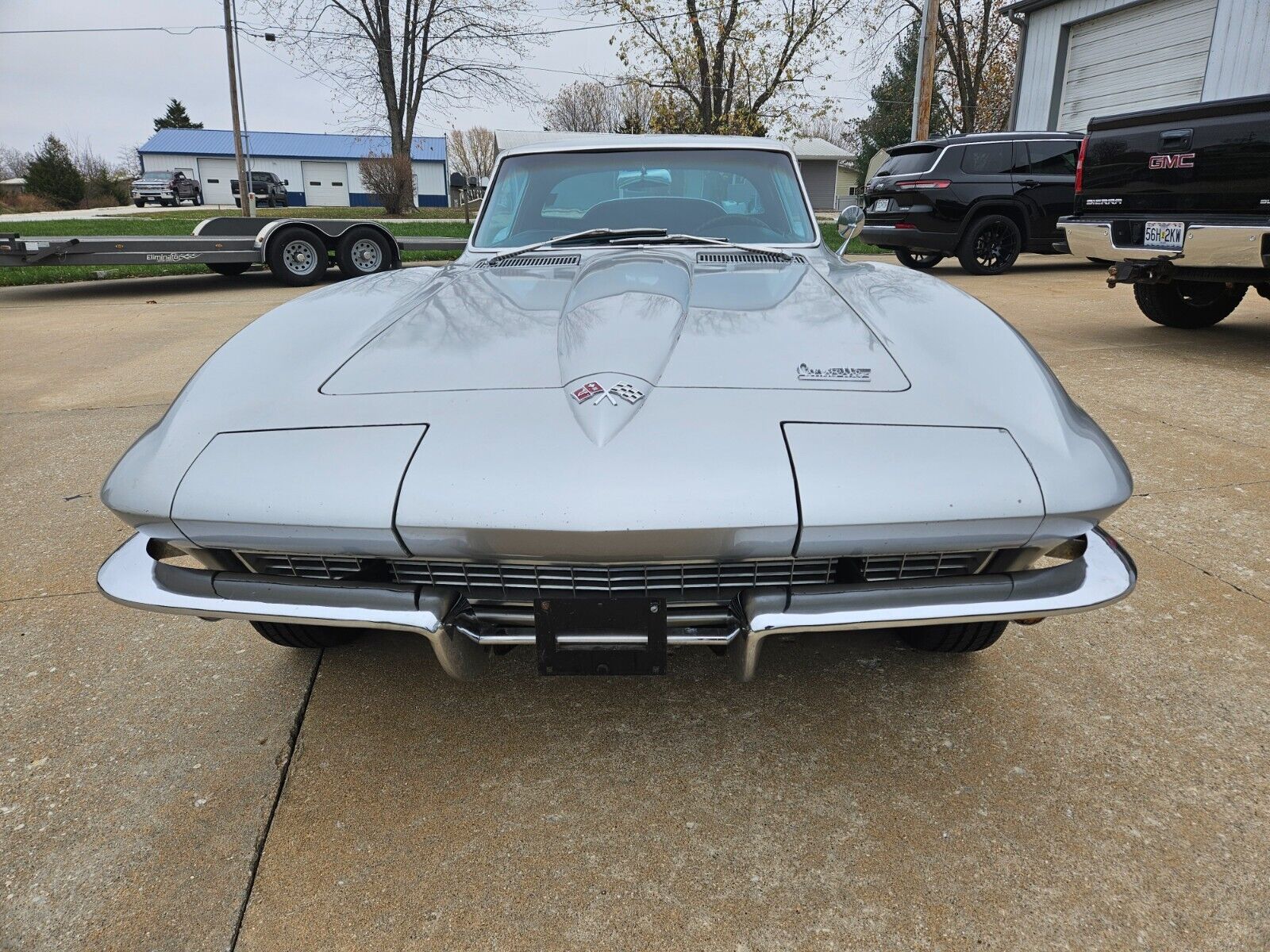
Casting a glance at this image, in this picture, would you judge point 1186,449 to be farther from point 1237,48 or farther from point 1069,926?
point 1237,48

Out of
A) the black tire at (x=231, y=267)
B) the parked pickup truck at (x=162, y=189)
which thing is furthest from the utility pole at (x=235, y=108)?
the parked pickup truck at (x=162, y=189)

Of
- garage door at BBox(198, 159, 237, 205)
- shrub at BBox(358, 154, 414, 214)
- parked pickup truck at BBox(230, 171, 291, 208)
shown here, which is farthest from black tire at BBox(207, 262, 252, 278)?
garage door at BBox(198, 159, 237, 205)

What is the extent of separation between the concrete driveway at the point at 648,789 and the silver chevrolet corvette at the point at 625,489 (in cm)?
36

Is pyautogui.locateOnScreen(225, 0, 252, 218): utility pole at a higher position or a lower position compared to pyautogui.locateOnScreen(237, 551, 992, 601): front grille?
higher

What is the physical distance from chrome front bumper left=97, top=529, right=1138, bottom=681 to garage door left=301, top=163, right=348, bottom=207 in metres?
58.2

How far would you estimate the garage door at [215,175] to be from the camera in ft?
174

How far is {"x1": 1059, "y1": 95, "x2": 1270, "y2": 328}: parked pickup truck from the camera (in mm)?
4691

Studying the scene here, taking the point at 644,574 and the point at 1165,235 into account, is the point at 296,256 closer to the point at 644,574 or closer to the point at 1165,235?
the point at 1165,235

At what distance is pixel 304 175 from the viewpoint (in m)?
54.0

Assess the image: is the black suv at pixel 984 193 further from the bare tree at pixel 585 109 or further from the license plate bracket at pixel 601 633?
the bare tree at pixel 585 109

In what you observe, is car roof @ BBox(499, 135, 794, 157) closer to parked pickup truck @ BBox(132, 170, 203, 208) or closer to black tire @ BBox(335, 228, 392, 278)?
black tire @ BBox(335, 228, 392, 278)

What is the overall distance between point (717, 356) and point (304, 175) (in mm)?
59761

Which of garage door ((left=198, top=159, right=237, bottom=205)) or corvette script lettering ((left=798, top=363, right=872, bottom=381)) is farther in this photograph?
garage door ((left=198, top=159, right=237, bottom=205))

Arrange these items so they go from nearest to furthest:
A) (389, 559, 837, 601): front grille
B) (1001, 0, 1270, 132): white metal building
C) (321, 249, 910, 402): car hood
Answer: (389, 559, 837, 601): front grille < (321, 249, 910, 402): car hood < (1001, 0, 1270, 132): white metal building
